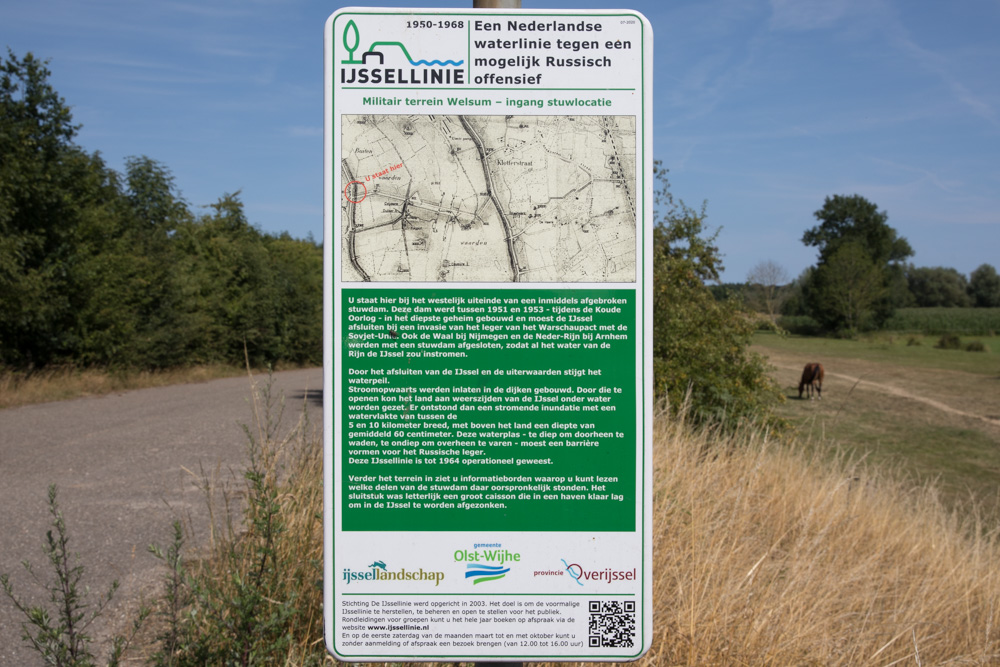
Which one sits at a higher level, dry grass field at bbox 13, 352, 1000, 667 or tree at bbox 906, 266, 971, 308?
tree at bbox 906, 266, 971, 308

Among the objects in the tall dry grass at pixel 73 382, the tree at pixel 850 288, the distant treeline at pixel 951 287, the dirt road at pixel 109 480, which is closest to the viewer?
the dirt road at pixel 109 480

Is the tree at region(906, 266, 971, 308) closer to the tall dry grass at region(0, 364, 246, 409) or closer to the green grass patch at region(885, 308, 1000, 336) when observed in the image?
the green grass patch at region(885, 308, 1000, 336)

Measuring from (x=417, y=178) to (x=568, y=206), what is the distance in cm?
39

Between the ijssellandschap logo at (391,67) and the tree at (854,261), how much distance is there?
84.9 meters

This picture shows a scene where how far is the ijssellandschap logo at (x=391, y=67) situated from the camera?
180 cm

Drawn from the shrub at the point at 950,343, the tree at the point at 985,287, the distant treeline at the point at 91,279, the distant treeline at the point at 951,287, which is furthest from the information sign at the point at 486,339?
the tree at the point at 985,287

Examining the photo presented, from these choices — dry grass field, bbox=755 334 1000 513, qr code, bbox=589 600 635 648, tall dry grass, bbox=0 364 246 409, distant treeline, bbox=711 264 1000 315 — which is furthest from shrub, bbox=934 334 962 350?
qr code, bbox=589 600 635 648

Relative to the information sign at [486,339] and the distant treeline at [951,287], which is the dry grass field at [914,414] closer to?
the information sign at [486,339]

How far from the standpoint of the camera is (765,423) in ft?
28.5

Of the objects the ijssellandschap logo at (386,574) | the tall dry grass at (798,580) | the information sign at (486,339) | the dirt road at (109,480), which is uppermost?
the information sign at (486,339)

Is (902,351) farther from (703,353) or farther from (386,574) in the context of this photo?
(386,574)

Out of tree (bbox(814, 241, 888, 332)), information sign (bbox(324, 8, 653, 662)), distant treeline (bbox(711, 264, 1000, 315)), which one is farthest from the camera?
distant treeline (bbox(711, 264, 1000, 315))

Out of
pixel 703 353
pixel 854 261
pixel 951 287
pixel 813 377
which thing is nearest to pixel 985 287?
pixel 951 287

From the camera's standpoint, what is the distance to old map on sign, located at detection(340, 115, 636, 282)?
177 centimetres
